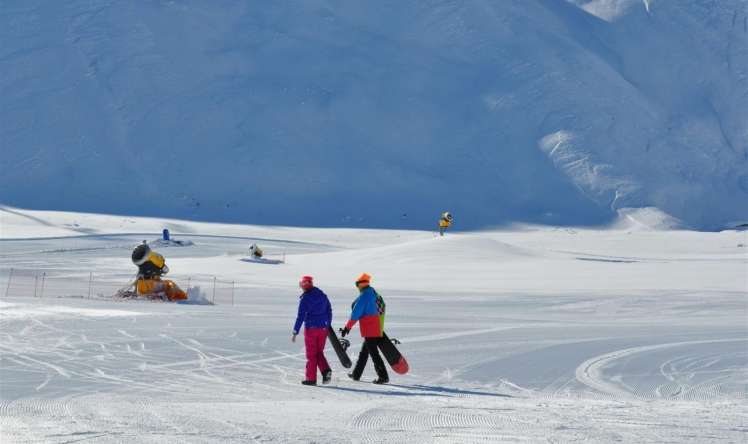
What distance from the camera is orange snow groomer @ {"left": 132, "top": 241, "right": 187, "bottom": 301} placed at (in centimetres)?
2748

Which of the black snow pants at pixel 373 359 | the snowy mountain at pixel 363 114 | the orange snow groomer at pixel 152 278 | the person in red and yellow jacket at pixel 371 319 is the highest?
the snowy mountain at pixel 363 114

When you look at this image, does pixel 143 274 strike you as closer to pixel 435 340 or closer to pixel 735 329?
pixel 435 340

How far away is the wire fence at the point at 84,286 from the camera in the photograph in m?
28.2

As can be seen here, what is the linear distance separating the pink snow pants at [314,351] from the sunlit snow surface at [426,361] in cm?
22

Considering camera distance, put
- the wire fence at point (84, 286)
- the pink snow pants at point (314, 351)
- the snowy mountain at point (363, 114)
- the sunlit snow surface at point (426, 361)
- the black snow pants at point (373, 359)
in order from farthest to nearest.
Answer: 1. the snowy mountain at point (363, 114)
2. the wire fence at point (84, 286)
3. the black snow pants at point (373, 359)
4. the pink snow pants at point (314, 351)
5. the sunlit snow surface at point (426, 361)

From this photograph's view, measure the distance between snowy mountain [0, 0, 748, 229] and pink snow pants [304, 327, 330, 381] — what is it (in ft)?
212

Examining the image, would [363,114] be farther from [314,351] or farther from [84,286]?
[314,351]

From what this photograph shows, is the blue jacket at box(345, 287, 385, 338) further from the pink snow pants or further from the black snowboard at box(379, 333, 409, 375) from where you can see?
the pink snow pants

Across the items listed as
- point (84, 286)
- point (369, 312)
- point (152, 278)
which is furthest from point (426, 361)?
point (84, 286)

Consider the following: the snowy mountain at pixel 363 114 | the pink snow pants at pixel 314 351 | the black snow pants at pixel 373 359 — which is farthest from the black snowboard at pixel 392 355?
the snowy mountain at pixel 363 114

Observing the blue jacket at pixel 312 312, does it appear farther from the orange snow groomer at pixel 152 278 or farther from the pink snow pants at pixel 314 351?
the orange snow groomer at pixel 152 278

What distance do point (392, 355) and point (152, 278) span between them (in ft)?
52.5

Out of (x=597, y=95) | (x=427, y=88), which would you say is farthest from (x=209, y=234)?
(x=597, y=95)

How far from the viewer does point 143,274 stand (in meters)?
28.0
